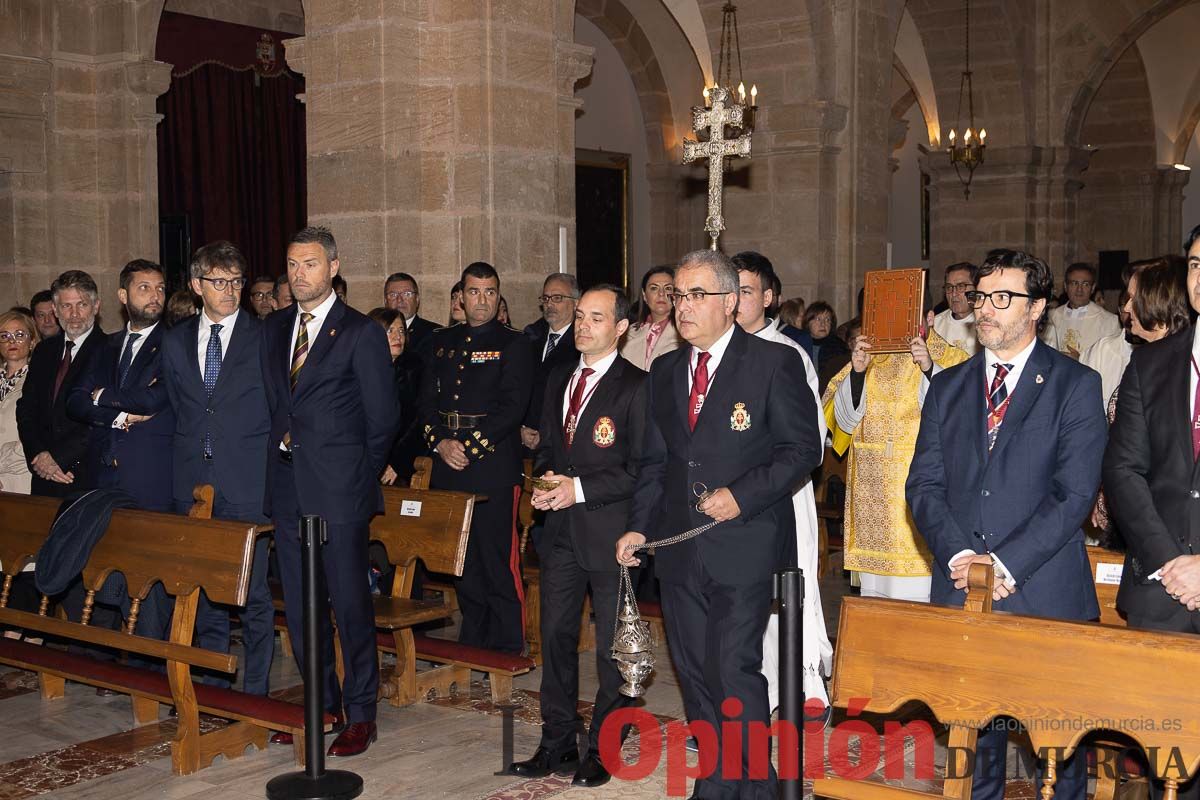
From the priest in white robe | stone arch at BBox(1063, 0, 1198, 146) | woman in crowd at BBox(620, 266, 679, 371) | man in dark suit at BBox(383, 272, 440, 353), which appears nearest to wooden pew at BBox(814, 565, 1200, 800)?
the priest in white robe

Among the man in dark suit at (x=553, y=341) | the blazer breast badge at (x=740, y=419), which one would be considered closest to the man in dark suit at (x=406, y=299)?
the man in dark suit at (x=553, y=341)

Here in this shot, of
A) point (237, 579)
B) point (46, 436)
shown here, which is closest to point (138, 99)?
point (46, 436)

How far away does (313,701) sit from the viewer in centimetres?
404

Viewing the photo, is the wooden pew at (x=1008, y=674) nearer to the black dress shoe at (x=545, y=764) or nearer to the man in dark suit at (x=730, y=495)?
the man in dark suit at (x=730, y=495)

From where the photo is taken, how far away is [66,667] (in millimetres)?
4961

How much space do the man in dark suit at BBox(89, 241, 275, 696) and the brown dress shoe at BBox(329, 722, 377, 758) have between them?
56 centimetres

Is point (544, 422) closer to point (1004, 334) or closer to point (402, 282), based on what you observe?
point (1004, 334)

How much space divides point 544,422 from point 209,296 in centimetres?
147

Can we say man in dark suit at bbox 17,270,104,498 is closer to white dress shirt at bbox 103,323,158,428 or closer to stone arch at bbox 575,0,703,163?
white dress shirt at bbox 103,323,158,428

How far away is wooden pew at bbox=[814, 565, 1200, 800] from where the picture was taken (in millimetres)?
2775

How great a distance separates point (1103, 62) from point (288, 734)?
13.2 m

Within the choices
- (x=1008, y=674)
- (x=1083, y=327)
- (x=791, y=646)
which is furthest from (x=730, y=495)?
(x=1083, y=327)

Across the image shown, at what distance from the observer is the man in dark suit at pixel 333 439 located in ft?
15.2

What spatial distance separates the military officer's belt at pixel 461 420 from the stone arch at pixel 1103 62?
1135cm
